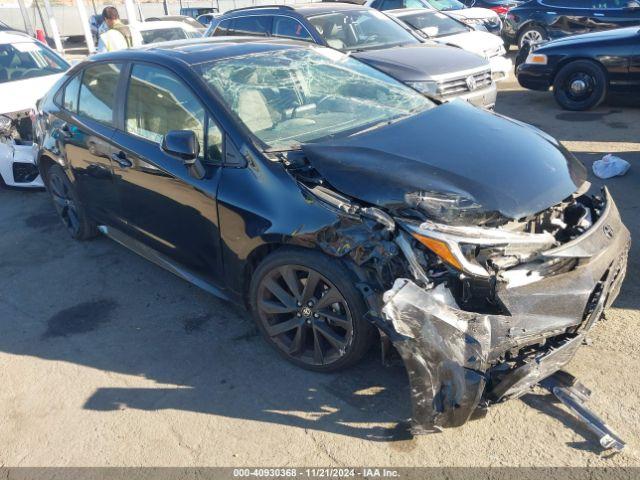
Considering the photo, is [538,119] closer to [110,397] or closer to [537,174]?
[537,174]

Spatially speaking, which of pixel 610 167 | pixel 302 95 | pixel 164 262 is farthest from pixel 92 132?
pixel 610 167

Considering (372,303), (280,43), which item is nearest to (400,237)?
(372,303)

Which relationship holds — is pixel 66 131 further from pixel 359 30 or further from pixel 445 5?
pixel 445 5

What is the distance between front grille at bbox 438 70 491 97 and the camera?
22.8 feet

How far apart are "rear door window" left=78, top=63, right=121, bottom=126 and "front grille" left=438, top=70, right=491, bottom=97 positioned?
157 inches

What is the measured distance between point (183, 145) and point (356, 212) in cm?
114

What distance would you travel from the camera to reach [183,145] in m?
3.29

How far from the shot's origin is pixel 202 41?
4.36 meters

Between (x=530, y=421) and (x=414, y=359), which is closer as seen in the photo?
(x=414, y=359)

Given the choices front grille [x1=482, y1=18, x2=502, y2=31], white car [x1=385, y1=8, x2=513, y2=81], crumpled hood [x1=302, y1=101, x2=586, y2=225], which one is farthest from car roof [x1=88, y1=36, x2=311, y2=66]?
front grille [x1=482, y1=18, x2=502, y2=31]

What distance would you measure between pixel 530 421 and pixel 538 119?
20.5 feet

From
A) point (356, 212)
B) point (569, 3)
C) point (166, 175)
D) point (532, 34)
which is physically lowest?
point (532, 34)

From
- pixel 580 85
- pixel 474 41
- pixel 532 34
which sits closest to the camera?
pixel 580 85

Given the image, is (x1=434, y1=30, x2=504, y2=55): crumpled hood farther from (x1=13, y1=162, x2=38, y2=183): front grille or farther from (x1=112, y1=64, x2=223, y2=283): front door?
(x1=112, y1=64, x2=223, y2=283): front door
